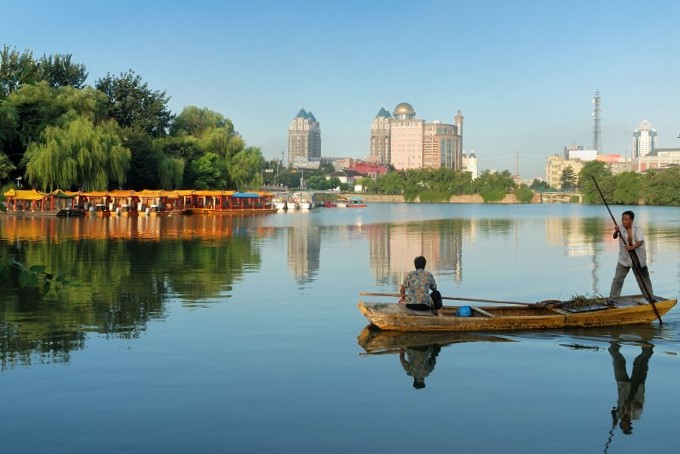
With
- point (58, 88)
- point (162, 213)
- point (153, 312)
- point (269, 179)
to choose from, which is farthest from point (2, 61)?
point (269, 179)

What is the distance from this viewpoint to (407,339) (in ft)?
39.8

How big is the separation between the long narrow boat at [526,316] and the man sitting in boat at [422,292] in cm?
13

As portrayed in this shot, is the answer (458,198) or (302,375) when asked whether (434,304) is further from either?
(458,198)

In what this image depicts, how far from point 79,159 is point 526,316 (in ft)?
158

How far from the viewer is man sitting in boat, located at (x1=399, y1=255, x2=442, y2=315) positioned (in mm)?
12422

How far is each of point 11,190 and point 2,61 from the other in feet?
42.9

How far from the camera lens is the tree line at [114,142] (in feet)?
177

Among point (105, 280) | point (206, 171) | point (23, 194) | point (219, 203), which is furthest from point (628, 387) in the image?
point (206, 171)

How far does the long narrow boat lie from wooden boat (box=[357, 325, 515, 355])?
0.10 meters

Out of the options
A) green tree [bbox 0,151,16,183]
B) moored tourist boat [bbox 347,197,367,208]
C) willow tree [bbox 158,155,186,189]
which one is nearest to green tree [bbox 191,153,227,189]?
willow tree [bbox 158,155,186,189]

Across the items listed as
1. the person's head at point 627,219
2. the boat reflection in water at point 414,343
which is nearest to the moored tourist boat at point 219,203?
the boat reflection in water at point 414,343

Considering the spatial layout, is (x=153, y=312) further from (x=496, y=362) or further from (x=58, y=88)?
(x=58, y=88)

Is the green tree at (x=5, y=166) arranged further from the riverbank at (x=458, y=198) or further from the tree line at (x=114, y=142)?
the riverbank at (x=458, y=198)

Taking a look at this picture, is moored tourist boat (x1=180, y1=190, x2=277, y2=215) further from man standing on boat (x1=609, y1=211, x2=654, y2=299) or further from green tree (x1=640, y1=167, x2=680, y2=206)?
green tree (x1=640, y1=167, x2=680, y2=206)
